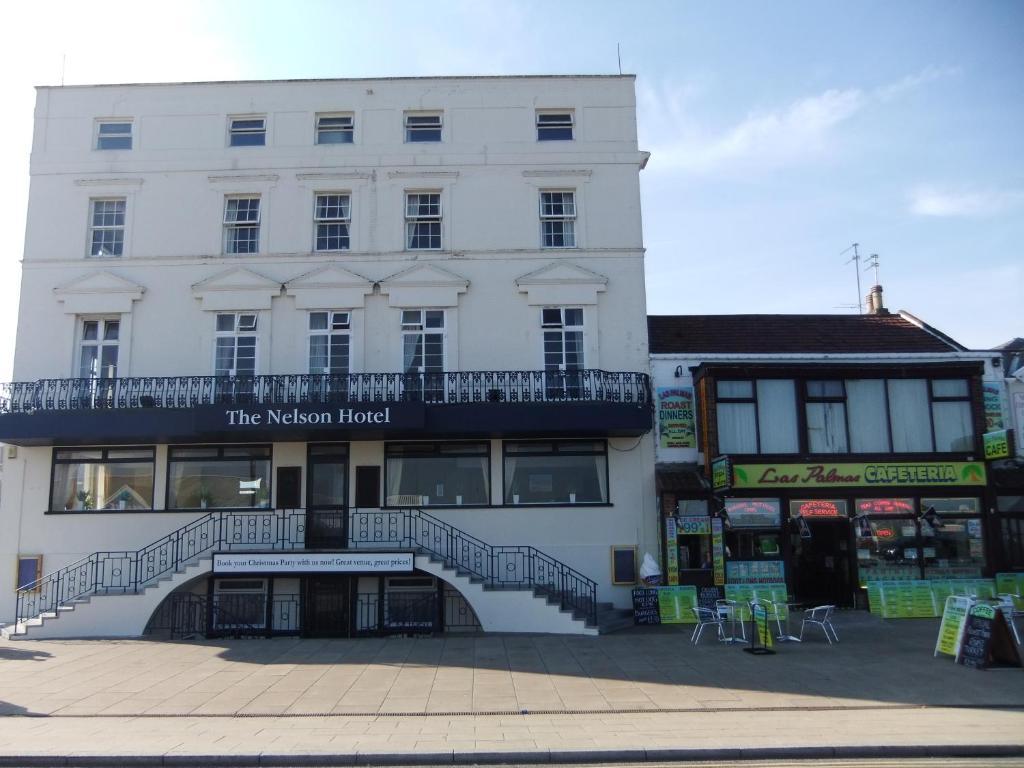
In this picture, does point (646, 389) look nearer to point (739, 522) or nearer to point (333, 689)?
point (739, 522)

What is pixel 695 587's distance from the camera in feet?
58.6

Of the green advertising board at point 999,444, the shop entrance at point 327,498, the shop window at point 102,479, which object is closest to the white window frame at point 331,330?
the shop entrance at point 327,498

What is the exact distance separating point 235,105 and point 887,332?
17.1 m

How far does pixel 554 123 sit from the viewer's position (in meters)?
21.0

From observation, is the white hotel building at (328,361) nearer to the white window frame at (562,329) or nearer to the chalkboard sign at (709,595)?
the white window frame at (562,329)

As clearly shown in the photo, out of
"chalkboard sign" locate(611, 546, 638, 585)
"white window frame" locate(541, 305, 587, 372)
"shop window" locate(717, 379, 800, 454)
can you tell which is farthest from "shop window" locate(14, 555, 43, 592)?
"shop window" locate(717, 379, 800, 454)

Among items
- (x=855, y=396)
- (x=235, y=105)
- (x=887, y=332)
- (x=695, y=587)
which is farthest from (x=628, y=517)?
(x=235, y=105)

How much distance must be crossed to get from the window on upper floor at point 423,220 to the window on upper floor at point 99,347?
23.6 ft

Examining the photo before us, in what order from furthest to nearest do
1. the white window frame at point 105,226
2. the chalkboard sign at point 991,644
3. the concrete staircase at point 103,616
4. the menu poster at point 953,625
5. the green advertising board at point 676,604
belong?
1. the white window frame at point 105,226
2. the green advertising board at point 676,604
3. the concrete staircase at point 103,616
4. the menu poster at point 953,625
5. the chalkboard sign at point 991,644

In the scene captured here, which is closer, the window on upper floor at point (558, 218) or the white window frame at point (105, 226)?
the white window frame at point (105, 226)

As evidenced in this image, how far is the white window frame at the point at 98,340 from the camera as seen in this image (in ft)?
65.0

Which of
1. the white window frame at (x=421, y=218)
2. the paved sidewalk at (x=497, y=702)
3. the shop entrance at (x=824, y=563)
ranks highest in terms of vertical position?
the white window frame at (x=421, y=218)

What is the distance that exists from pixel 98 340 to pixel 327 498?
6.71m

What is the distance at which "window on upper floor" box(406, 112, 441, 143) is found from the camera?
2100 cm
